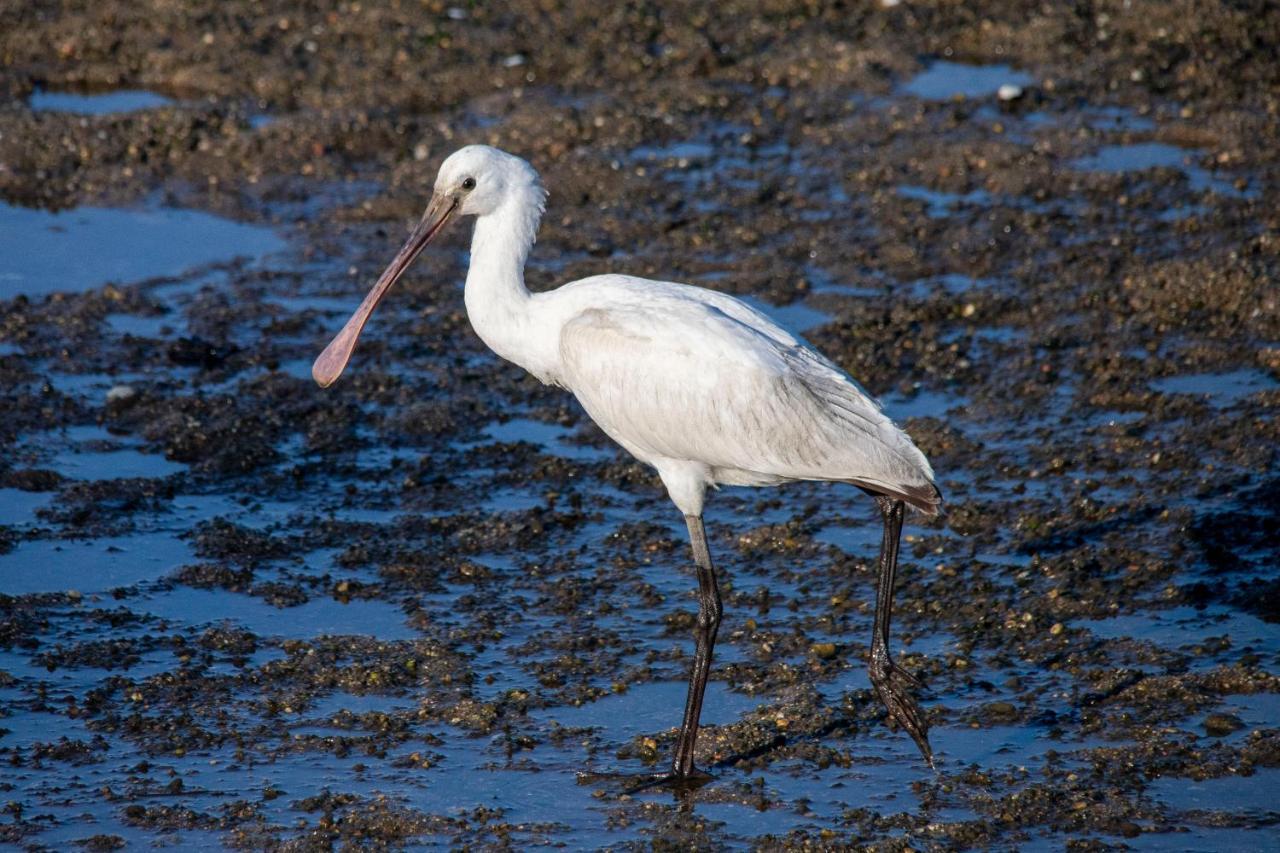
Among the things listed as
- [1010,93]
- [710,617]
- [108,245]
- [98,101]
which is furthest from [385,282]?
[98,101]

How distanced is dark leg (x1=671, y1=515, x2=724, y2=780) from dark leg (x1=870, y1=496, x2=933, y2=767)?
0.63 m

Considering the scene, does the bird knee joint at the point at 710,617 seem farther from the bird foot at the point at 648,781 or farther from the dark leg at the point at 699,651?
the bird foot at the point at 648,781

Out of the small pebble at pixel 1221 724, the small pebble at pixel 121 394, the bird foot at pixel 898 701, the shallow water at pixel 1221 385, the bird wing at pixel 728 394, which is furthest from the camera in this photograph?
the small pebble at pixel 121 394

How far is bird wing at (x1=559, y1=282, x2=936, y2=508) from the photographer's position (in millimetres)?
6570

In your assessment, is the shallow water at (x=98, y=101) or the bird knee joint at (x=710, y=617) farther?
the shallow water at (x=98, y=101)

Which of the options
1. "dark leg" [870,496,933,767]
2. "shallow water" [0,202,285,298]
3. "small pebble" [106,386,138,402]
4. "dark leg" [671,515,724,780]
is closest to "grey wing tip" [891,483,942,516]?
"dark leg" [870,496,933,767]

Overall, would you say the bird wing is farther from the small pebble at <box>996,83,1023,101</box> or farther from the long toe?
the small pebble at <box>996,83,1023,101</box>

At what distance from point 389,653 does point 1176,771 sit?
3.20 meters

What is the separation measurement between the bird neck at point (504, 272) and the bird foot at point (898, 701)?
1.91m

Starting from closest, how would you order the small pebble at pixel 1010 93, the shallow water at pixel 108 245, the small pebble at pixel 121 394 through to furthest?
1. the small pebble at pixel 121 394
2. the shallow water at pixel 108 245
3. the small pebble at pixel 1010 93

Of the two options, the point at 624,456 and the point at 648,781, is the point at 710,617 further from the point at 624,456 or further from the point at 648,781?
the point at 624,456

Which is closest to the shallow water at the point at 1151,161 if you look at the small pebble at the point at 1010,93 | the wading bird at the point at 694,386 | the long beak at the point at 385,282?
the small pebble at the point at 1010,93

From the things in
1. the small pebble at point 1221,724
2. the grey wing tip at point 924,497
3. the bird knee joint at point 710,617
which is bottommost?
the small pebble at point 1221,724

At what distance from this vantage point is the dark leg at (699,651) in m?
6.41
